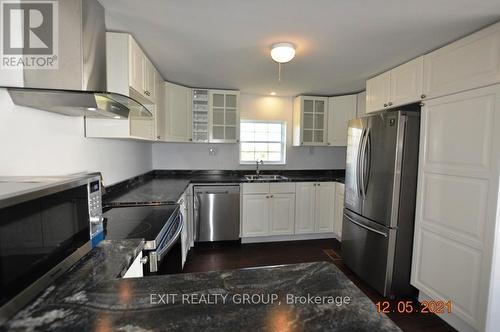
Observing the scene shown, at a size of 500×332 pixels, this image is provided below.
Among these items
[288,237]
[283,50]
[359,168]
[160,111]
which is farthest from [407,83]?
[160,111]

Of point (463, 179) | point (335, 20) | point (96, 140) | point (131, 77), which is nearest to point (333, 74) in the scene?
point (335, 20)

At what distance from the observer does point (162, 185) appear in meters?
2.82

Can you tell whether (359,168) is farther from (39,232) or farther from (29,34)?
(29,34)

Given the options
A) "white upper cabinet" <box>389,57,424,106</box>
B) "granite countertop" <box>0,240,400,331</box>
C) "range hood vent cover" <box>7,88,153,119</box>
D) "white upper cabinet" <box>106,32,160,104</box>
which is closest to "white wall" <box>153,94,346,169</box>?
"white upper cabinet" <box>389,57,424,106</box>

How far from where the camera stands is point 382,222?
215 cm

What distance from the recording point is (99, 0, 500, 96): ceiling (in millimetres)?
1399

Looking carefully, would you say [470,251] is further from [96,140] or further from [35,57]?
[96,140]

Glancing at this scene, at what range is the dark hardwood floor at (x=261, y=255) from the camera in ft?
8.77

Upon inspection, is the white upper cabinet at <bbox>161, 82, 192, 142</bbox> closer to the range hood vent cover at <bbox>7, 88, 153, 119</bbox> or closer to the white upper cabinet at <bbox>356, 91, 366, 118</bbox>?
the range hood vent cover at <bbox>7, 88, 153, 119</bbox>

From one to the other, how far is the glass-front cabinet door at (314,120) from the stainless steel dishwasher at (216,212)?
55.0 inches

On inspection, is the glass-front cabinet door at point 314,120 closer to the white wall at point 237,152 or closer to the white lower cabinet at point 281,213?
the white wall at point 237,152

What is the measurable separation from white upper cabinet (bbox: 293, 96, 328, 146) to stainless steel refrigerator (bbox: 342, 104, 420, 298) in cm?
124

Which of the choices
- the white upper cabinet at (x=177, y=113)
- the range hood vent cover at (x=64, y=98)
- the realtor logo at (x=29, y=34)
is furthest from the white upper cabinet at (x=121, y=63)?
the white upper cabinet at (x=177, y=113)

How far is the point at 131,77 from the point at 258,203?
2213 mm
